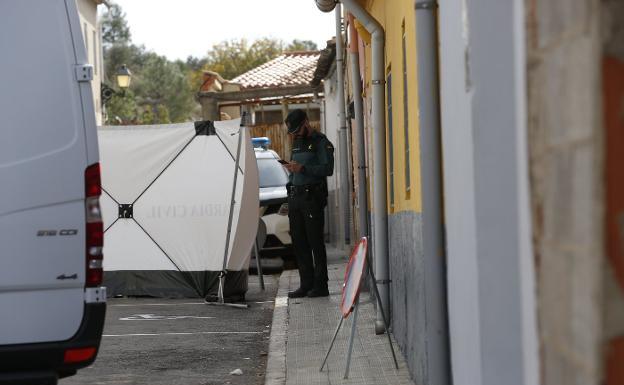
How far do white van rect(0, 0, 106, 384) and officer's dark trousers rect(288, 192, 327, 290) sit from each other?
289 inches

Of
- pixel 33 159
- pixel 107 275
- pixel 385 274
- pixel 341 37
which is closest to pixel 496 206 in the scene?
pixel 33 159

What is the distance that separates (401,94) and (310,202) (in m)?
5.20

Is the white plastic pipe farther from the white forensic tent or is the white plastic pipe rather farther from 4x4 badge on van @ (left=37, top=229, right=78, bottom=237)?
the white forensic tent

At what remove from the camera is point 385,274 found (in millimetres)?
10195

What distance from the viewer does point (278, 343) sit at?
10328 mm

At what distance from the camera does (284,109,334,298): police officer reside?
13.4 metres

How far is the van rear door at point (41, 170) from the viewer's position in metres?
6.05

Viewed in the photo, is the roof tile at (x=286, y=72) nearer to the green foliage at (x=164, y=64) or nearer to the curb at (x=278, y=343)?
the curb at (x=278, y=343)

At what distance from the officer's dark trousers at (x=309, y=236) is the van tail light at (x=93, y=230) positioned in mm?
7288

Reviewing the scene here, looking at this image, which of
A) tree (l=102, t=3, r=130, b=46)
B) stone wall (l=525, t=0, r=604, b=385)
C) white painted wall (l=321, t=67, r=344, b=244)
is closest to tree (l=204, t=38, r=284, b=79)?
tree (l=102, t=3, r=130, b=46)

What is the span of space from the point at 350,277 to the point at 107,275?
702 cm

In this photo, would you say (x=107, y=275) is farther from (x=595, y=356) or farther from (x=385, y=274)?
(x=595, y=356)

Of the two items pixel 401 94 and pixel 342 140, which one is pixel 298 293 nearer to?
pixel 401 94

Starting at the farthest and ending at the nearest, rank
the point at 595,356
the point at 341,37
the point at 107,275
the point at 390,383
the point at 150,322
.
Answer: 1. the point at 341,37
2. the point at 107,275
3. the point at 150,322
4. the point at 390,383
5. the point at 595,356
